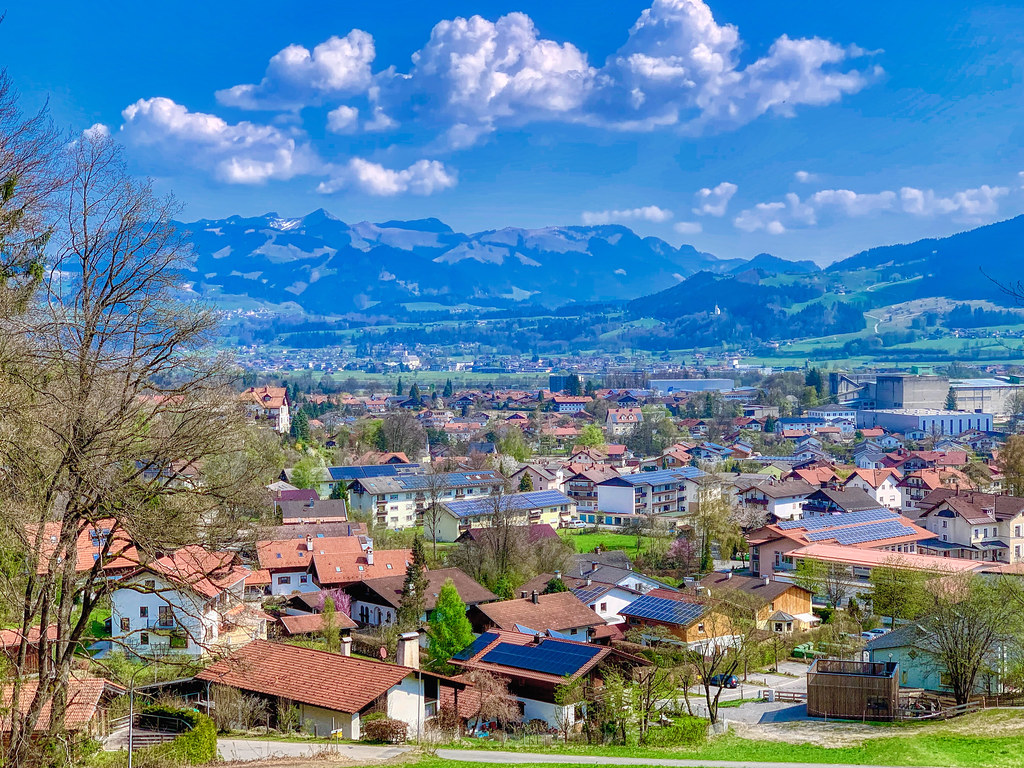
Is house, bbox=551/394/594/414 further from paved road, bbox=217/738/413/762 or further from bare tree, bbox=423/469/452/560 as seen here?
paved road, bbox=217/738/413/762

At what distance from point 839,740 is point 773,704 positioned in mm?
4362

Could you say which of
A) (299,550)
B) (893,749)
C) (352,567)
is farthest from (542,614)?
(893,749)

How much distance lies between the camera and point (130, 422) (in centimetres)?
833

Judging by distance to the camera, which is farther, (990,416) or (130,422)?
(990,416)

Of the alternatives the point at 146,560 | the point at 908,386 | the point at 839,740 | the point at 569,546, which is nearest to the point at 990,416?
the point at 908,386

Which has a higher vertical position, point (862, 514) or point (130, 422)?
point (130, 422)

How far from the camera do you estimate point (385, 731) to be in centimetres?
1415

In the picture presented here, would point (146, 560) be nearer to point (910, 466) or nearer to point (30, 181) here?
point (30, 181)

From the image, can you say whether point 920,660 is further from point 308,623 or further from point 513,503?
point 513,503

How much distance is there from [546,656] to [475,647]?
3042 mm

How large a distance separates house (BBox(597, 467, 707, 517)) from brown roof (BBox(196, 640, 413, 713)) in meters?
34.4

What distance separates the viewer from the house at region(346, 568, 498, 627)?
26562 millimetres

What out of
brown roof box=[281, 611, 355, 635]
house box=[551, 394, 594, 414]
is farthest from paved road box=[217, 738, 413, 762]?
house box=[551, 394, 594, 414]

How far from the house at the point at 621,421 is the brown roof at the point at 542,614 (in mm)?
63321
